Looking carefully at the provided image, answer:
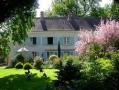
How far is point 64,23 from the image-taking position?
242ft

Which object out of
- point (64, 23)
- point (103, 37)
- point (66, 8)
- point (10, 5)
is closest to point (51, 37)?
point (64, 23)

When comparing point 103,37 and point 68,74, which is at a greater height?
point 103,37

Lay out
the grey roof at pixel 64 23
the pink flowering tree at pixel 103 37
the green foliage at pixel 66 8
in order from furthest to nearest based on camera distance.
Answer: the green foliage at pixel 66 8 < the grey roof at pixel 64 23 < the pink flowering tree at pixel 103 37

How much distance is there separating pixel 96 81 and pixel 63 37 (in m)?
54.6

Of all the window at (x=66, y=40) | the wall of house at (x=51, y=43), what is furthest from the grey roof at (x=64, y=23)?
the window at (x=66, y=40)

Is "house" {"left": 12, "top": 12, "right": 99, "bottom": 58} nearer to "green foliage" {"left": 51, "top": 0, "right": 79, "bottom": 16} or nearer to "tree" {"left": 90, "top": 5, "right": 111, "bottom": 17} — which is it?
"tree" {"left": 90, "top": 5, "right": 111, "bottom": 17}

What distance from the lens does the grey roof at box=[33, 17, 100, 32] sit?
2879 inches

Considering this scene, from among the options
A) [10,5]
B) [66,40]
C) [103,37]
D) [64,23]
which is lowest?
[103,37]

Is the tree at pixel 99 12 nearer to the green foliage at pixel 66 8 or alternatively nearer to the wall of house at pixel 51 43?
the green foliage at pixel 66 8

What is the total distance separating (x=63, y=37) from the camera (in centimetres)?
7300

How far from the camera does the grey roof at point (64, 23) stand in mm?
73125

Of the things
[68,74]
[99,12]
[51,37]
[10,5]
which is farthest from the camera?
[99,12]

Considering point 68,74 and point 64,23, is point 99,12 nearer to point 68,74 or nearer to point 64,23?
point 64,23

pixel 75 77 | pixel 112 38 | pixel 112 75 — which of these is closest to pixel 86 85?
pixel 112 75
